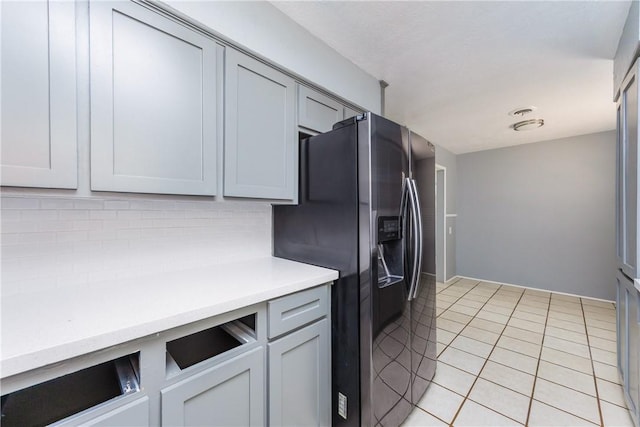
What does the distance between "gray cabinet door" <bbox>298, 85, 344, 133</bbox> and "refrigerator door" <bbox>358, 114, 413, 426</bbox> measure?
1.59 feet

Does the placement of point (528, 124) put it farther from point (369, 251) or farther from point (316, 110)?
point (369, 251)

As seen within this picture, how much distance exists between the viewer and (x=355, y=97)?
216cm

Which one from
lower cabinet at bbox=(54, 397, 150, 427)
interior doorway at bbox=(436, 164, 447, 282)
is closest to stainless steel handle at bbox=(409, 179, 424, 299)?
lower cabinet at bbox=(54, 397, 150, 427)

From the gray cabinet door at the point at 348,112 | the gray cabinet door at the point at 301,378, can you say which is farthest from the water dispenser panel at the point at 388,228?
the gray cabinet door at the point at 348,112

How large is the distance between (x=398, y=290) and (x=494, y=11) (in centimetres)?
177

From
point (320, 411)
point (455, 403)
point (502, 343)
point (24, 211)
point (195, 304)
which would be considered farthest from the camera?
point (502, 343)

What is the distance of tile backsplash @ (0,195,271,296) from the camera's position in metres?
1.04

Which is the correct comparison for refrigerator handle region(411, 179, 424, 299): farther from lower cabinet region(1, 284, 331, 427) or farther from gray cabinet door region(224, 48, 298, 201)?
gray cabinet door region(224, 48, 298, 201)

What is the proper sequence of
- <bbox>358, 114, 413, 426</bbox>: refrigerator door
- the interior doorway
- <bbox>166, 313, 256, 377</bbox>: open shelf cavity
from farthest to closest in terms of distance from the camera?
1. the interior doorway
2. <bbox>358, 114, 413, 426</bbox>: refrigerator door
3. <bbox>166, 313, 256, 377</bbox>: open shelf cavity

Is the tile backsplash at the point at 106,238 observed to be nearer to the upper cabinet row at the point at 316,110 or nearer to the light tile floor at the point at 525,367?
the upper cabinet row at the point at 316,110

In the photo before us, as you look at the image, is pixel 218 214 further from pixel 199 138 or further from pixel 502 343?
pixel 502 343

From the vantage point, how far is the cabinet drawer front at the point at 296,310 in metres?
1.13

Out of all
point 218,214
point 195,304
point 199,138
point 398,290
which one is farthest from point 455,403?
point 199,138

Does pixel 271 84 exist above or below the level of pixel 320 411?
above
